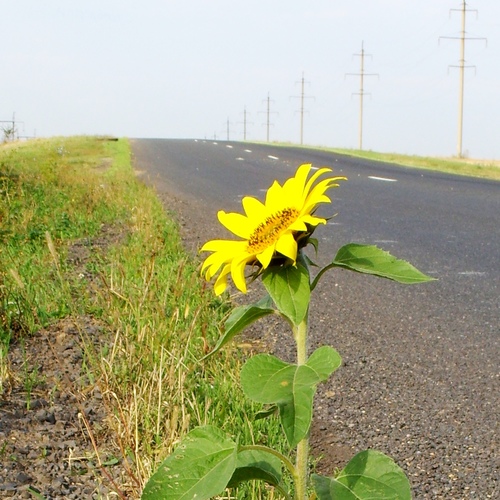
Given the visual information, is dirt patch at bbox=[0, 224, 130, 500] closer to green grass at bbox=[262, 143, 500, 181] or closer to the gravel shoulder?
the gravel shoulder

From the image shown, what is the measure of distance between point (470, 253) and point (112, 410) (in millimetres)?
5023

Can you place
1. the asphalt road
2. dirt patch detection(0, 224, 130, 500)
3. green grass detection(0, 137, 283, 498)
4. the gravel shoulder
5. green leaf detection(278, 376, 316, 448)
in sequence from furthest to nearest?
the asphalt road → green grass detection(0, 137, 283, 498) → the gravel shoulder → dirt patch detection(0, 224, 130, 500) → green leaf detection(278, 376, 316, 448)

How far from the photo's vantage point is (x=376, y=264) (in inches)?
58.0

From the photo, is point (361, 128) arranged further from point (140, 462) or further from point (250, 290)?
point (140, 462)

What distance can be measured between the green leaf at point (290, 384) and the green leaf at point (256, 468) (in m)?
0.27

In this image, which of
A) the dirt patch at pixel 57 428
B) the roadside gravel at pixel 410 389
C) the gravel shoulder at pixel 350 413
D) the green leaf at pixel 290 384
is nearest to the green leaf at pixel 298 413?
the green leaf at pixel 290 384

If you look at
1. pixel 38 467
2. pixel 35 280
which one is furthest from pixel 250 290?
pixel 38 467

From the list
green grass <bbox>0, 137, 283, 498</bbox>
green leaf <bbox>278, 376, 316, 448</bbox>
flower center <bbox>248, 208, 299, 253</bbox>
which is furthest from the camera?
green grass <bbox>0, 137, 283, 498</bbox>

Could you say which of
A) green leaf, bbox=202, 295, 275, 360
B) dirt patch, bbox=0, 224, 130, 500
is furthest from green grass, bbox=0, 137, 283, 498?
green leaf, bbox=202, 295, 275, 360

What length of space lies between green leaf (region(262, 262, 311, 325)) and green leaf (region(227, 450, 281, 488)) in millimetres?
359

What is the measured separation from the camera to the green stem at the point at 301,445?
147 centimetres

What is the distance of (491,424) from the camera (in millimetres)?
3123

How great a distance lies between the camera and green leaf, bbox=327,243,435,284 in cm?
145

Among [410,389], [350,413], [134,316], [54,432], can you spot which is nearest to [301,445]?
[54,432]
